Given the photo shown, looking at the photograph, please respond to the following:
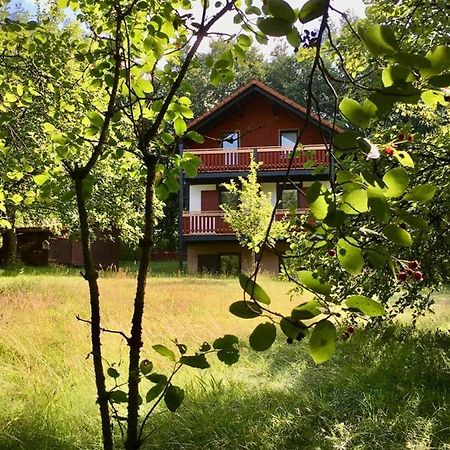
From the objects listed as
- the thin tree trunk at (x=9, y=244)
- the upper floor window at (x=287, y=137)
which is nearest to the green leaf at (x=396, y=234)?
the thin tree trunk at (x=9, y=244)

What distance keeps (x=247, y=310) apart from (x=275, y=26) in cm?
32

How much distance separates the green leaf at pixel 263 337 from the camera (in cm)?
58

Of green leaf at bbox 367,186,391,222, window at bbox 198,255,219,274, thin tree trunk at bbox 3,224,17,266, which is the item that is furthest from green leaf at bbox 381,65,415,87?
window at bbox 198,255,219,274

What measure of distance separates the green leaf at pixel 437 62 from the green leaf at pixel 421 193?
15 centimetres

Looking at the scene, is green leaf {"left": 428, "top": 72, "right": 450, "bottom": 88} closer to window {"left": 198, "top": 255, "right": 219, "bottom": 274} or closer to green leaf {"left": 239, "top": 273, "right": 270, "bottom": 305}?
green leaf {"left": 239, "top": 273, "right": 270, "bottom": 305}

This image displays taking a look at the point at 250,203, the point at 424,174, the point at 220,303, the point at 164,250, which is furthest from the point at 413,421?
the point at 164,250

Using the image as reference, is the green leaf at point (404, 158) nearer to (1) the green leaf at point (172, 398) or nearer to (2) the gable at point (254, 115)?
(1) the green leaf at point (172, 398)

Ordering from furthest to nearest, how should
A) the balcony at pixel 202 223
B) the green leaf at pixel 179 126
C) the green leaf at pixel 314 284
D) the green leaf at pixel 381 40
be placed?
the balcony at pixel 202 223
the green leaf at pixel 179 126
the green leaf at pixel 314 284
the green leaf at pixel 381 40

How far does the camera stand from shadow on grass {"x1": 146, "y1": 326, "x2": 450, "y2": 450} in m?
3.43

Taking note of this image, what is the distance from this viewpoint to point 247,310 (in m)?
0.61

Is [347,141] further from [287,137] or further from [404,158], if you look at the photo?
[287,137]

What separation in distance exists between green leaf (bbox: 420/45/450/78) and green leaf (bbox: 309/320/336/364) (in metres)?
0.29

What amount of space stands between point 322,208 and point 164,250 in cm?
3087

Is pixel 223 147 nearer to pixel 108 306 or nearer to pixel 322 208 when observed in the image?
pixel 108 306
